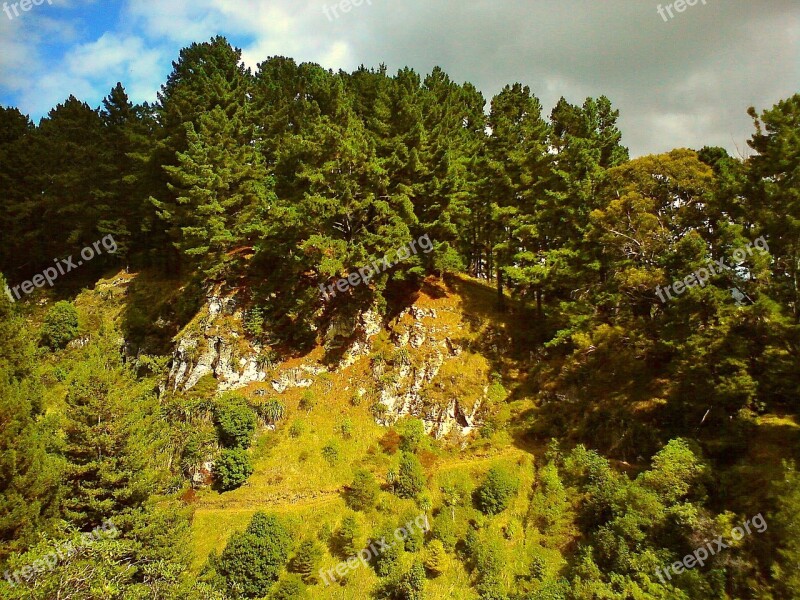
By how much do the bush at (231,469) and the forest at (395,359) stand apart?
0.58ft

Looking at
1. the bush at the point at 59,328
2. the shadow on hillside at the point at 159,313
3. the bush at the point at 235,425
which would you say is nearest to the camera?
the bush at the point at 235,425

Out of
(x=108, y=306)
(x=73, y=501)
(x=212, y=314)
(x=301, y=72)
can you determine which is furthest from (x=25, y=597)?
(x=301, y=72)

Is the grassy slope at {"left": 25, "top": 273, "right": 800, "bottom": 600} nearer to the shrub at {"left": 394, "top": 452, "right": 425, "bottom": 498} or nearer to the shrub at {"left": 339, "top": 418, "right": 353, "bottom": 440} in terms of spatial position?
the shrub at {"left": 339, "top": 418, "right": 353, "bottom": 440}

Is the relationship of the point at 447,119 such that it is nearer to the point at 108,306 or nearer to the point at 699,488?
the point at 699,488

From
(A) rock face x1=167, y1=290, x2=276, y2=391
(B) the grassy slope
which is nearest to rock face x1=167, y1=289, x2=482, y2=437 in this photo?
(A) rock face x1=167, y1=290, x2=276, y2=391

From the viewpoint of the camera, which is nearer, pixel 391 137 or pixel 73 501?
pixel 73 501

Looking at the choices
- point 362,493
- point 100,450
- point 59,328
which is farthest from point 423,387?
point 59,328

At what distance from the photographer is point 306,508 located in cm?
2256

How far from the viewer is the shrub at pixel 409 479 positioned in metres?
22.7

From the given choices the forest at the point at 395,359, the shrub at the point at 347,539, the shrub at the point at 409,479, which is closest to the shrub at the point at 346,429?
the forest at the point at 395,359

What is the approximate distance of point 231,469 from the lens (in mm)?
23734

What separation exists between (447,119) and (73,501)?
33408mm

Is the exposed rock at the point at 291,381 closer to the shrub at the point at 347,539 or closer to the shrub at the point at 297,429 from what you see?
the shrub at the point at 297,429

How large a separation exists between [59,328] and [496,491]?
122 feet
